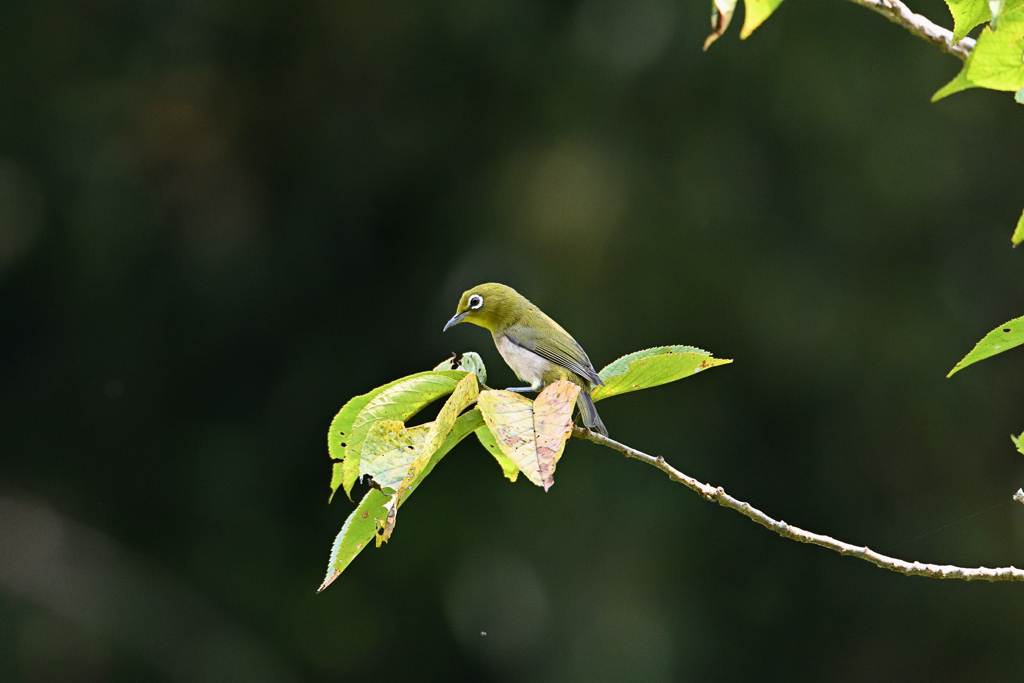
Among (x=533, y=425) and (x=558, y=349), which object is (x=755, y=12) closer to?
(x=533, y=425)

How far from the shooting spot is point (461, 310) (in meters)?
1.96

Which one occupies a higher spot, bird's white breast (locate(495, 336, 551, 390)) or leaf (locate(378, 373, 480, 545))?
bird's white breast (locate(495, 336, 551, 390))

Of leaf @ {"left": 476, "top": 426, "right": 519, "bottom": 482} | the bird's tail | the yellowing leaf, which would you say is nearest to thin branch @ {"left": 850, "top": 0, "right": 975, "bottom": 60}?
the yellowing leaf

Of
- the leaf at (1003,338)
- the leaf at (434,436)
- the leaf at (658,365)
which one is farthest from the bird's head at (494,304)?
the leaf at (1003,338)

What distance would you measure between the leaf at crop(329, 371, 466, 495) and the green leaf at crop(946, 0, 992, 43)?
0.66 meters

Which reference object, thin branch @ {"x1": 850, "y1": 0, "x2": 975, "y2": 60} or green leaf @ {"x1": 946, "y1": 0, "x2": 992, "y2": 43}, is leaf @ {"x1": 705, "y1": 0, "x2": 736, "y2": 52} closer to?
green leaf @ {"x1": 946, "y1": 0, "x2": 992, "y2": 43}

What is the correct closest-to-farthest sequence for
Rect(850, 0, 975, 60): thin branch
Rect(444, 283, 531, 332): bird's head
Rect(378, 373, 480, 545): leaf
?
Rect(378, 373, 480, 545): leaf
Rect(850, 0, 975, 60): thin branch
Rect(444, 283, 531, 332): bird's head

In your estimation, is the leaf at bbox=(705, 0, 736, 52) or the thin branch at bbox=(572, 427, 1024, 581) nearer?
the leaf at bbox=(705, 0, 736, 52)

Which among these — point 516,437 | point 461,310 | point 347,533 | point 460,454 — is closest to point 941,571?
point 516,437

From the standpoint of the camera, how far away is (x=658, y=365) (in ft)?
3.91

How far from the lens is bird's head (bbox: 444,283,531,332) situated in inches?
76.0

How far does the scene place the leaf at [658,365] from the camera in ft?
3.89

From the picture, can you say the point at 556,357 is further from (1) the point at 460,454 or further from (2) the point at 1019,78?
(1) the point at 460,454

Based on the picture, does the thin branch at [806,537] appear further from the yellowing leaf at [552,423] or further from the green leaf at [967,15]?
the green leaf at [967,15]
